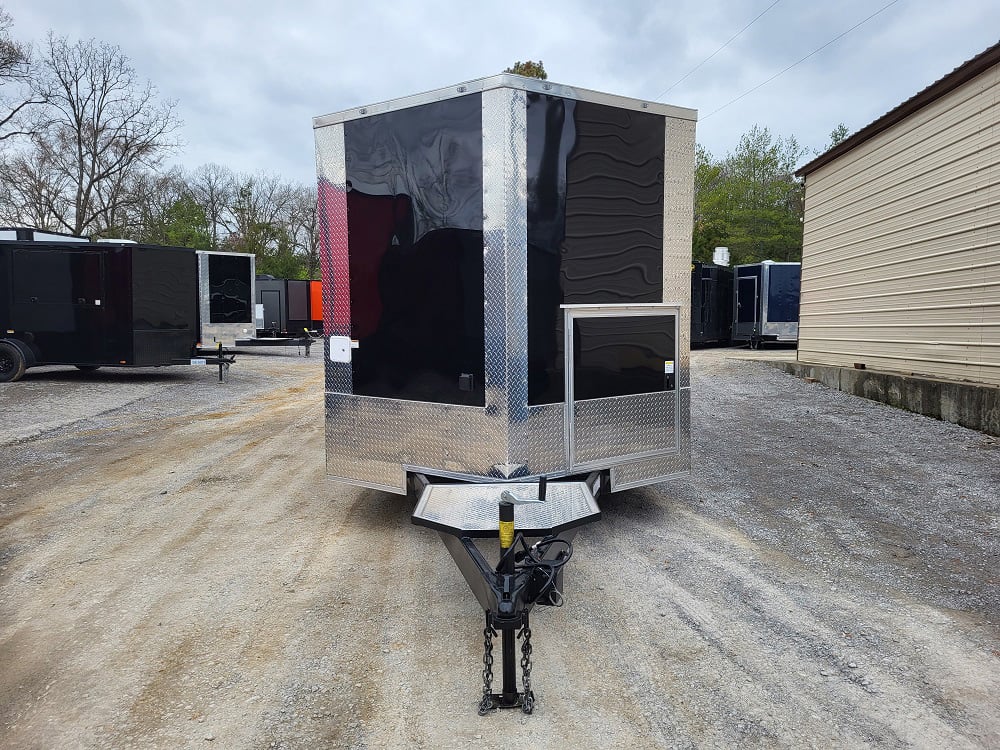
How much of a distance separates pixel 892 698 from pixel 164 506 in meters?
5.23

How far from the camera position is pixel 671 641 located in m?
3.27

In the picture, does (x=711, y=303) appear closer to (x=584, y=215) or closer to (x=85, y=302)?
(x=85, y=302)

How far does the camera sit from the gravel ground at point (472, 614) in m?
2.64

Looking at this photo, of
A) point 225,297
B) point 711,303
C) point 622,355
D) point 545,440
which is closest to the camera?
point 545,440

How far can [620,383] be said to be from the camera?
473cm

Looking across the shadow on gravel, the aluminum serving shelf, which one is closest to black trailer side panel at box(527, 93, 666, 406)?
the aluminum serving shelf

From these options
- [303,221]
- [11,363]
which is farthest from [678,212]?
[303,221]

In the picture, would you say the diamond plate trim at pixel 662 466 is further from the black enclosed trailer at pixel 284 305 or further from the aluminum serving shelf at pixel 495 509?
the black enclosed trailer at pixel 284 305

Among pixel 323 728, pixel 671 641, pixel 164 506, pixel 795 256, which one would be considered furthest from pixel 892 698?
pixel 795 256

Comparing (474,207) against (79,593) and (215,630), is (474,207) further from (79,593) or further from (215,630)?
(79,593)

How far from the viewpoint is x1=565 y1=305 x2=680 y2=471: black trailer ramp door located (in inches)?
177

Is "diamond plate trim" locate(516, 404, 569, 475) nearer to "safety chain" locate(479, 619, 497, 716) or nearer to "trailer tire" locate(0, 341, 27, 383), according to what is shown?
"safety chain" locate(479, 619, 497, 716)

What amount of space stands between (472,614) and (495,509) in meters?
0.57

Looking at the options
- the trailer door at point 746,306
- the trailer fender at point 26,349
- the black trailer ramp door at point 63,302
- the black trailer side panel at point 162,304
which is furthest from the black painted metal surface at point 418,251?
the trailer door at point 746,306
